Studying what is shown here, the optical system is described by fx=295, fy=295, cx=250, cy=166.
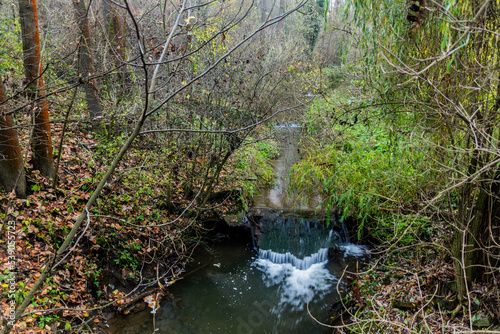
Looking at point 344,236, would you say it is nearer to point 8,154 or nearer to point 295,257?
point 295,257

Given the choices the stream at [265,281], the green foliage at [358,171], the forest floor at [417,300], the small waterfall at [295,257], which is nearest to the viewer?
the forest floor at [417,300]

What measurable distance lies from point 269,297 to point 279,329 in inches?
31.0

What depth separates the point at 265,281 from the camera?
6.39m

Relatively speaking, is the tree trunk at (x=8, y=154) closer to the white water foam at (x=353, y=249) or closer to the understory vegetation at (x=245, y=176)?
the understory vegetation at (x=245, y=176)

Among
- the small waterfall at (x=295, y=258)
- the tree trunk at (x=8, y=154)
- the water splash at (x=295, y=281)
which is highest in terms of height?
the tree trunk at (x=8, y=154)

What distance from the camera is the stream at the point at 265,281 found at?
16.9ft

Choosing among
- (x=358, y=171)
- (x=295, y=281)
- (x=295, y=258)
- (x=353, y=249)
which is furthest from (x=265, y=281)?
(x=358, y=171)

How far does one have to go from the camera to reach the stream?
5.15 meters

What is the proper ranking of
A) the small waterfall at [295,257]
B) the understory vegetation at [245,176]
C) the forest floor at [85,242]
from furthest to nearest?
the small waterfall at [295,257] < the forest floor at [85,242] < the understory vegetation at [245,176]

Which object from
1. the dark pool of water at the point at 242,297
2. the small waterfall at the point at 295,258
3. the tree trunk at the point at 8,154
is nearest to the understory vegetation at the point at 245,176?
the tree trunk at the point at 8,154

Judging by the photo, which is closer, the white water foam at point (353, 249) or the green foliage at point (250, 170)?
the white water foam at point (353, 249)

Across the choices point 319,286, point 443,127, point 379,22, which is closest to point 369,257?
point 319,286

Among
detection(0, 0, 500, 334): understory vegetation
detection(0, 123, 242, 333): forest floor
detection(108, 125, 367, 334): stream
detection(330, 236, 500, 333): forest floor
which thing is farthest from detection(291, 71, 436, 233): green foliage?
detection(0, 123, 242, 333): forest floor

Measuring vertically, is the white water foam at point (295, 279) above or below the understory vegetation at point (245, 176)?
below
